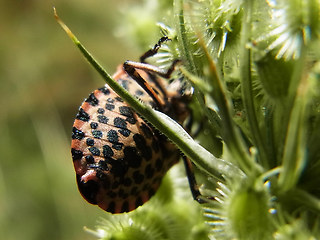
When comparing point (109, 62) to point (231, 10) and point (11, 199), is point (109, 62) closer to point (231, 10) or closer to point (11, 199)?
point (11, 199)

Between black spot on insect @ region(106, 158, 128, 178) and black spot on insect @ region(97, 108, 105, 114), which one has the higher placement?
black spot on insect @ region(97, 108, 105, 114)

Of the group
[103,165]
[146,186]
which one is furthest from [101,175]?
[146,186]

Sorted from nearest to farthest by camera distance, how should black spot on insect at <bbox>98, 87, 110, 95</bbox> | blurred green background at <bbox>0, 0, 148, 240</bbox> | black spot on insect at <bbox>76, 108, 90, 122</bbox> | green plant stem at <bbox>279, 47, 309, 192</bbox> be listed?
green plant stem at <bbox>279, 47, 309, 192</bbox> < black spot on insect at <bbox>76, 108, 90, 122</bbox> < black spot on insect at <bbox>98, 87, 110, 95</bbox> < blurred green background at <bbox>0, 0, 148, 240</bbox>

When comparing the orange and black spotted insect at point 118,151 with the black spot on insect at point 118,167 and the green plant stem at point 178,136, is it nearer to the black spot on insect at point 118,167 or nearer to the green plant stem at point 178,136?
the black spot on insect at point 118,167

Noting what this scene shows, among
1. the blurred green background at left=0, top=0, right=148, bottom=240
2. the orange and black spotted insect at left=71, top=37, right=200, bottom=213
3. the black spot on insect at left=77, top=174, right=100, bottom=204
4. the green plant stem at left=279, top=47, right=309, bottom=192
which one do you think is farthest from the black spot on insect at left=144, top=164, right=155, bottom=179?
the blurred green background at left=0, top=0, right=148, bottom=240

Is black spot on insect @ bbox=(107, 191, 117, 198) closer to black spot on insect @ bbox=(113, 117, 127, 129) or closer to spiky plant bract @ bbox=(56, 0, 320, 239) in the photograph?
spiky plant bract @ bbox=(56, 0, 320, 239)

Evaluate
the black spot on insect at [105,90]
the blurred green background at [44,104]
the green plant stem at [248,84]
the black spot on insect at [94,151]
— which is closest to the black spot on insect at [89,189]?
the black spot on insect at [94,151]
